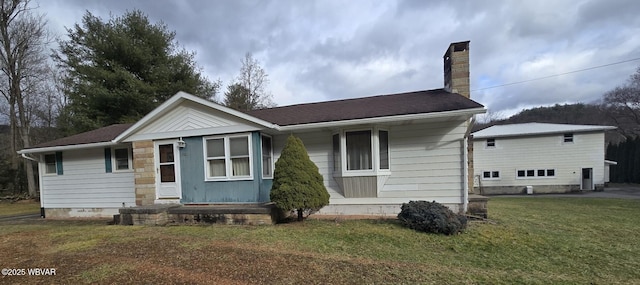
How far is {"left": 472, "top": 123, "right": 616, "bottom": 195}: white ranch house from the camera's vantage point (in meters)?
17.8

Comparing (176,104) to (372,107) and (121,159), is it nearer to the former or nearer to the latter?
(121,159)

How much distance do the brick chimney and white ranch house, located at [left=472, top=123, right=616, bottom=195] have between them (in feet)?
45.6

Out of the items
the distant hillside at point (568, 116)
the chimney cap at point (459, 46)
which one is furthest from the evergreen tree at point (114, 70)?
the distant hillside at point (568, 116)

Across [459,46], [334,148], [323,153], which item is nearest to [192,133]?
[323,153]

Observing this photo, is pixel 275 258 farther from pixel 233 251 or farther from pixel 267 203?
pixel 267 203

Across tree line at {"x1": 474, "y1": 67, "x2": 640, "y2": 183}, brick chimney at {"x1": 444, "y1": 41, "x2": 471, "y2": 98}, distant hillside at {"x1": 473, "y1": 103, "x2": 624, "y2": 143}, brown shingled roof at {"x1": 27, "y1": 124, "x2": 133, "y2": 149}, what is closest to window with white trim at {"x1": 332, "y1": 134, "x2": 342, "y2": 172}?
brick chimney at {"x1": 444, "y1": 41, "x2": 471, "y2": 98}

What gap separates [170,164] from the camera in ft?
26.3

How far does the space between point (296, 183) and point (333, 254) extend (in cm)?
224

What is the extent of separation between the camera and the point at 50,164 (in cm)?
1034

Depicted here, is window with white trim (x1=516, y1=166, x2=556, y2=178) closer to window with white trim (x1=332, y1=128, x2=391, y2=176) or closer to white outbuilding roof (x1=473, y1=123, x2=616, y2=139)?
white outbuilding roof (x1=473, y1=123, x2=616, y2=139)

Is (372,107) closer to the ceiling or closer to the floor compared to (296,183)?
closer to the ceiling

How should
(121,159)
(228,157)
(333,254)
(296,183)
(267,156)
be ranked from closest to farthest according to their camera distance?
(333,254)
(296,183)
(228,157)
(267,156)
(121,159)

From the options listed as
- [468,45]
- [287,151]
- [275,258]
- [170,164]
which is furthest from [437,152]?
[170,164]

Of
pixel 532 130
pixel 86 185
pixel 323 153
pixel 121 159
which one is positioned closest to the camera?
pixel 323 153
